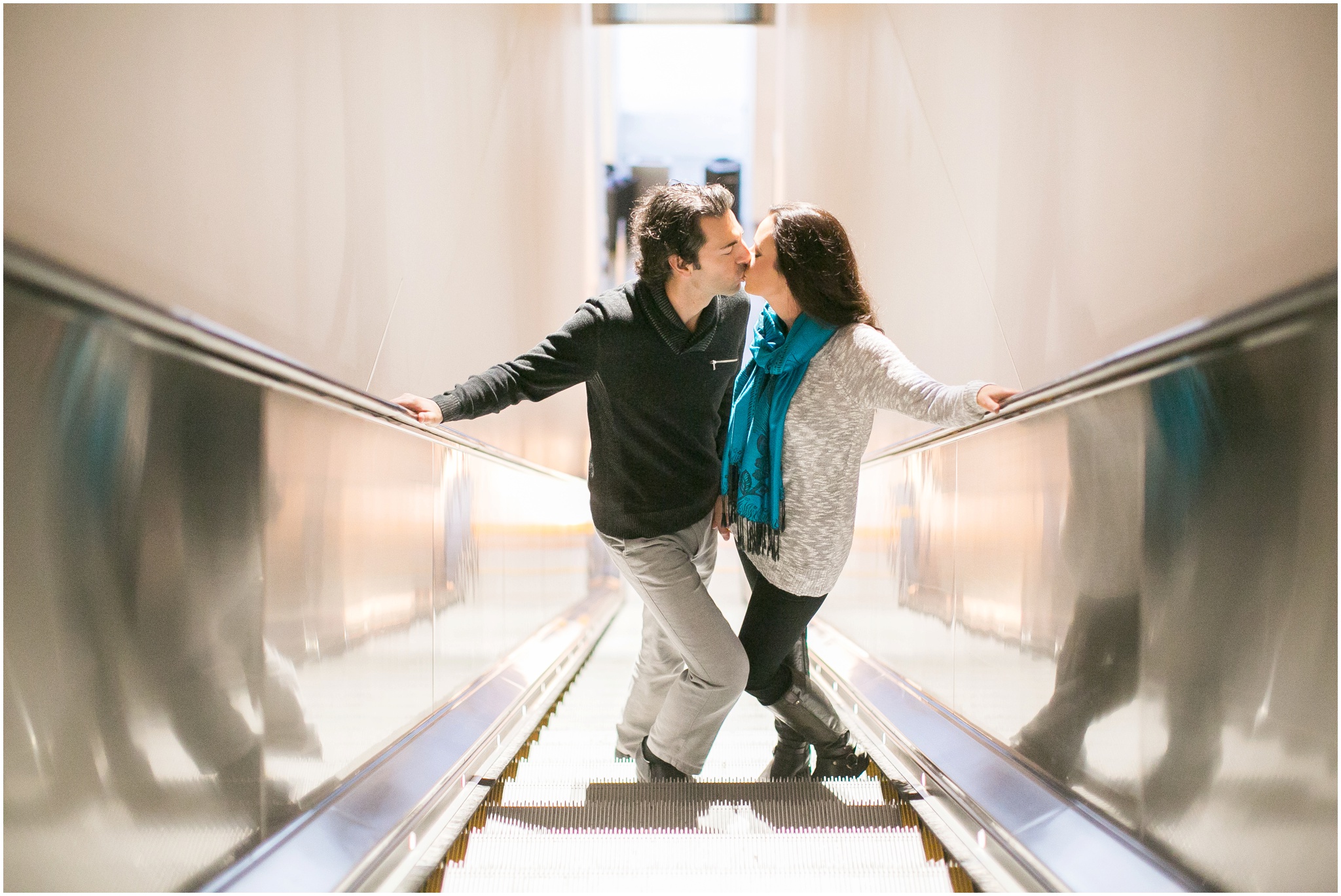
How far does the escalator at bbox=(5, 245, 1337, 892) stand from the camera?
3.75 feet

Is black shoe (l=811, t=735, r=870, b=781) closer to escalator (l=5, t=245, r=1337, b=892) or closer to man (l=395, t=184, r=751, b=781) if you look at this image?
escalator (l=5, t=245, r=1337, b=892)

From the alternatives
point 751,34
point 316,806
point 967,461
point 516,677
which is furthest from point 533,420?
point 751,34

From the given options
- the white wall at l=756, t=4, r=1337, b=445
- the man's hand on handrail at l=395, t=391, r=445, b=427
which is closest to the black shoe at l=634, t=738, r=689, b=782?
the man's hand on handrail at l=395, t=391, r=445, b=427

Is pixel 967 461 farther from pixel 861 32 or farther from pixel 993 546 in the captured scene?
pixel 861 32

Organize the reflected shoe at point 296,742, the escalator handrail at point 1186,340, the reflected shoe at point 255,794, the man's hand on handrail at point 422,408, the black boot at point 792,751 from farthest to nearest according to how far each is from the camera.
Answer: the black boot at point 792,751 < the man's hand on handrail at point 422,408 < the reflected shoe at point 296,742 < the reflected shoe at point 255,794 < the escalator handrail at point 1186,340

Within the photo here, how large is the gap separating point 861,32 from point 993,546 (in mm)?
4779

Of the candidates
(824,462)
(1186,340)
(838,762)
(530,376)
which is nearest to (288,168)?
(530,376)

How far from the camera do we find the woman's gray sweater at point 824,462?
2.14m

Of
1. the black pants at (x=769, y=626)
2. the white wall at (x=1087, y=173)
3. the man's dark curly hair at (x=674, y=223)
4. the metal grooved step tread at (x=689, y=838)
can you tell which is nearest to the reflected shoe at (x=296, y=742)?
the metal grooved step tread at (x=689, y=838)

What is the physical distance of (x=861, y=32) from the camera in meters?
6.12

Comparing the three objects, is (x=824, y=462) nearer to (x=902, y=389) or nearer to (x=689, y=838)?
(x=902, y=389)

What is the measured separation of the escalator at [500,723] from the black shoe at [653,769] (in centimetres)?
12

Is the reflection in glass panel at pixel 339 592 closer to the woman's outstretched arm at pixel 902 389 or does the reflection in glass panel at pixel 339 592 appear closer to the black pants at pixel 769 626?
the black pants at pixel 769 626

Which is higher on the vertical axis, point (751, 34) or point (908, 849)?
point (751, 34)
